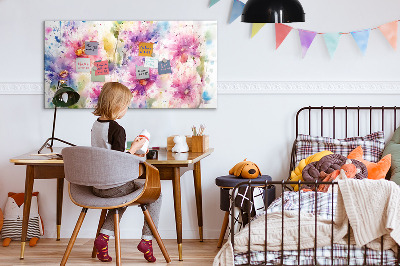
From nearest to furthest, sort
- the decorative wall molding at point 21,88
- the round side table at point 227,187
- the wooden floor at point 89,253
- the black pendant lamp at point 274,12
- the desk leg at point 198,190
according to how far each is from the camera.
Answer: the black pendant lamp at point 274,12, the wooden floor at point 89,253, the round side table at point 227,187, the desk leg at point 198,190, the decorative wall molding at point 21,88

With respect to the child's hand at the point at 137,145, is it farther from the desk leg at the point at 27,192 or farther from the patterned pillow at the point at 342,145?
the patterned pillow at the point at 342,145

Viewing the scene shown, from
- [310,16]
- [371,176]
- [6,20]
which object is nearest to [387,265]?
[371,176]

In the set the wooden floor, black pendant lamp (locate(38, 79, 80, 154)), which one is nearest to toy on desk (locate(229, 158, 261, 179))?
the wooden floor

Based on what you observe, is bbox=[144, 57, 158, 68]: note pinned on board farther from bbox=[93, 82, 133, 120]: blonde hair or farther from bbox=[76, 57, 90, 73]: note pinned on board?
bbox=[93, 82, 133, 120]: blonde hair

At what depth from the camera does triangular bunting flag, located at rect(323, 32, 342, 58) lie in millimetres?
4312

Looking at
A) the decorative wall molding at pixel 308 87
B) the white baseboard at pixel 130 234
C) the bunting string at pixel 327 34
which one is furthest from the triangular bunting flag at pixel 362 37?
the white baseboard at pixel 130 234

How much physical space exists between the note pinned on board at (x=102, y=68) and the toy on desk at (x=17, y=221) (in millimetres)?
1034

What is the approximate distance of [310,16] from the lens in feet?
14.3

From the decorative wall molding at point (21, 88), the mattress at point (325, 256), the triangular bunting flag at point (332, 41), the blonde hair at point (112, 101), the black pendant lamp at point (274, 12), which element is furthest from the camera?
the decorative wall molding at point (21, 88)

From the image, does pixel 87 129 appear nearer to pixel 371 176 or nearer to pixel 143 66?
pixel 143 66

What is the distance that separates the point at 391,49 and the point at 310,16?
0.62 m

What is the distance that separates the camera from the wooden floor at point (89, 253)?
3.73 metres

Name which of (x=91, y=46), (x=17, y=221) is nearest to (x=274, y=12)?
(x=91, y=46)

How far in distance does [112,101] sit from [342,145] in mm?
1658
